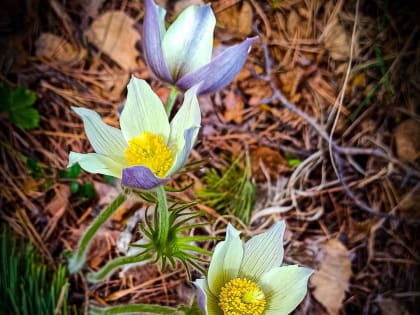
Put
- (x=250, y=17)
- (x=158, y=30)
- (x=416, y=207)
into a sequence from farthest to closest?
(x=250, y=17) → (x=416, y=207) → (x=158, y=30)

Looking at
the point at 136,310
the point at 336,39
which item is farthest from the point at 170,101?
the point at 336,39

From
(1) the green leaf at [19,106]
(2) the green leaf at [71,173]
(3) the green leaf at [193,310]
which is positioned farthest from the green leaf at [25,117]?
(3) the green leaf at [193,310]

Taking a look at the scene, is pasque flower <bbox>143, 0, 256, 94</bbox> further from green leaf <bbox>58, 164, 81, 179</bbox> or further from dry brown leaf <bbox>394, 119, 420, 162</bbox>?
dry brown leaf <bbox>394, 119, 420, 162</bbox>

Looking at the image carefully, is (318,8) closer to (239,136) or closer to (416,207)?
(239,136)

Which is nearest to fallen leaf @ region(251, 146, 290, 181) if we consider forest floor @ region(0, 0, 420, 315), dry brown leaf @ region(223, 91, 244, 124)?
forest floor @ region(0, 0, 420, 315)

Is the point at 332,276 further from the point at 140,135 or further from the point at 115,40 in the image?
the point at 115,40

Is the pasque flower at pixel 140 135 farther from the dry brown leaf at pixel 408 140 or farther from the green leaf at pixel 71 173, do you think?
the dry brown leaf at pixel 408 140

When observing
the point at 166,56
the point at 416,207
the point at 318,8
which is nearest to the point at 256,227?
the point at 416,207
